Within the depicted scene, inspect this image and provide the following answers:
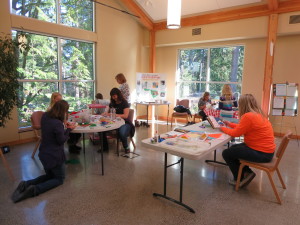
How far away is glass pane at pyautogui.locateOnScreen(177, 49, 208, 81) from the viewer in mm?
6512

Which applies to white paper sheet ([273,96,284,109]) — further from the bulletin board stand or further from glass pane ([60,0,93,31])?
glass pane ([60,0,93,31])

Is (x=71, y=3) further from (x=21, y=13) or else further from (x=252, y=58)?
(x=252, y=58)

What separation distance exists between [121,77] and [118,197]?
296cm

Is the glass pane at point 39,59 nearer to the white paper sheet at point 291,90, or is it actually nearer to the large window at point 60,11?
the large window at point 60,11

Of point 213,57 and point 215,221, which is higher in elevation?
point 213,57

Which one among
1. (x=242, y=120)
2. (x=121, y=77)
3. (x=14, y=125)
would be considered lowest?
(x=14, y=125)

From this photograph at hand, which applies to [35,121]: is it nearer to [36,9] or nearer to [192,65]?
[36,9]

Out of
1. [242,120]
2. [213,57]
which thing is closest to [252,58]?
[213,57]

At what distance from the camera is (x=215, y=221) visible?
84.1 inches

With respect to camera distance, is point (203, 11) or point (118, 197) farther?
point (203, 11)

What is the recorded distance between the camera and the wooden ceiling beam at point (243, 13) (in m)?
4.70

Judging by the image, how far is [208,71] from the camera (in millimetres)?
6410

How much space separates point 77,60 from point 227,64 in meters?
3.92

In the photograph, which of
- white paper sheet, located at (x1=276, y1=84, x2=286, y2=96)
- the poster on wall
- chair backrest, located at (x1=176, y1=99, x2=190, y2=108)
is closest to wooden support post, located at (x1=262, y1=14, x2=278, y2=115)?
white paper sheet, located at (x1=276, y1=84, x2=286, y2=96)
